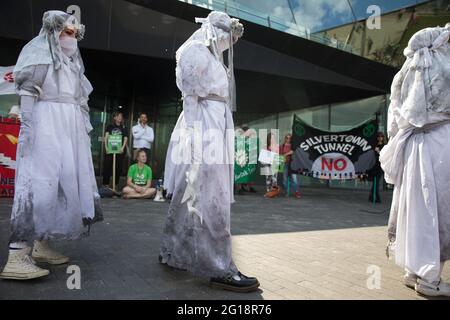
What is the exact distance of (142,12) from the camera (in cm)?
1216

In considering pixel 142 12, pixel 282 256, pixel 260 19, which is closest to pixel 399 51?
pixel 260 19

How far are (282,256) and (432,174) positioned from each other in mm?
1702

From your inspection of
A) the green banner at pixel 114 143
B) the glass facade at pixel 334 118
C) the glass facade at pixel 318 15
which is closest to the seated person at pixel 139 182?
the green banner at pixel 114 143

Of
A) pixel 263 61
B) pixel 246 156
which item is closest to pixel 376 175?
pixel 246 156

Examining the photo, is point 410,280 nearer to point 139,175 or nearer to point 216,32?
point 216,32

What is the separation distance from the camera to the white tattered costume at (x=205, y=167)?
2934 mm

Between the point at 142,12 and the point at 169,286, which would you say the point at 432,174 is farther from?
the point at 142,12

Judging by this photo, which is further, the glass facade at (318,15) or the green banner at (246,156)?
the glass facade at (318,15)

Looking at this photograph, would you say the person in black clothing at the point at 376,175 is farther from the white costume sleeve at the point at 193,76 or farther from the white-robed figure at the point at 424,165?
the white costume sleeve at the point at 193,76

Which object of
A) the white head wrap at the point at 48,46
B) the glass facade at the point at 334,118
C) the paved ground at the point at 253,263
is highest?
the glass facade at the point at 334,118

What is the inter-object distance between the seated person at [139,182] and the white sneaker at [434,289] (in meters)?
6.98

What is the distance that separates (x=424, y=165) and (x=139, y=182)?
712cm

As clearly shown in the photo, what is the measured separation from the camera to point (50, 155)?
3.13m

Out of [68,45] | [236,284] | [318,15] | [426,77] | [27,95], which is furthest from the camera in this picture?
[318,15]
